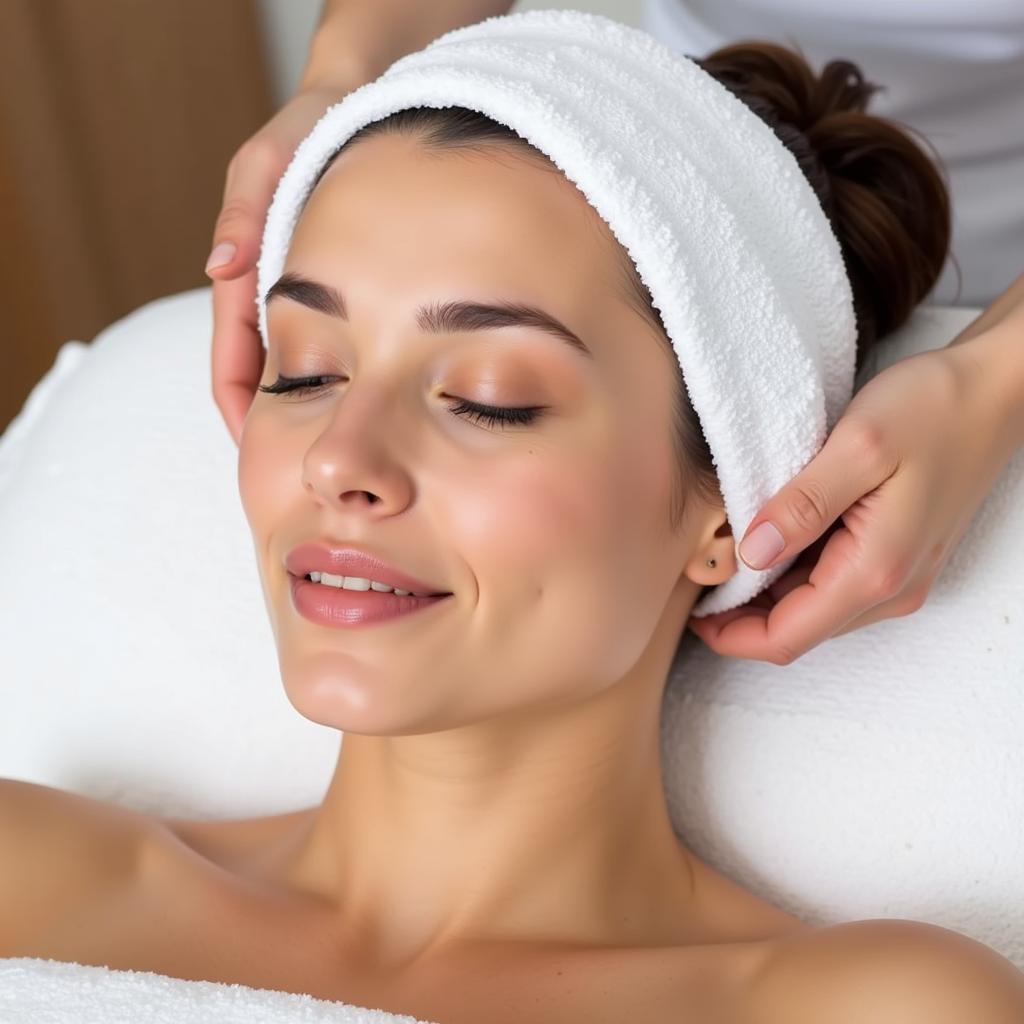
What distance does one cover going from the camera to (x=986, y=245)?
1.65 metres

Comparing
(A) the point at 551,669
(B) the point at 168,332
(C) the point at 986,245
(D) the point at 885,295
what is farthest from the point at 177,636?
(C) the point at 986,245

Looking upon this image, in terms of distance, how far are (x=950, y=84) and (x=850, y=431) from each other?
26.9 inches

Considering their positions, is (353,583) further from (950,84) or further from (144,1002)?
(950,84)

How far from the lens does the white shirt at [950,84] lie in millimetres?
1569

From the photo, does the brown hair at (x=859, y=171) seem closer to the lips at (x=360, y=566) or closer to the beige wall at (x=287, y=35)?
the lips at (x=360, y=566)

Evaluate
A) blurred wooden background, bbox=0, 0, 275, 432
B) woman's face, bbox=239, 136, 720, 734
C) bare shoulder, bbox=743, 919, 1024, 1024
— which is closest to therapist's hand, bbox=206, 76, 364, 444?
woman's face, bbox=239, 136, 720, 734

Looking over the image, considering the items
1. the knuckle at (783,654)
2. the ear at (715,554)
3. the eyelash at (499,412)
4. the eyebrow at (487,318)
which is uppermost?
the eyebrow at (487,318)

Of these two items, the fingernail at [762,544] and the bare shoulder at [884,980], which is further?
the fingernail at [762,544]

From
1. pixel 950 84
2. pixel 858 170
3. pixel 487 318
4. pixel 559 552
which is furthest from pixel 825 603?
pixel 950 84

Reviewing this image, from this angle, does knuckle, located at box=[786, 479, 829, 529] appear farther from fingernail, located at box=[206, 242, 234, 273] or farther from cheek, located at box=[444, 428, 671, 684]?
fingernail, located at box=[206, 242, 234, 273]

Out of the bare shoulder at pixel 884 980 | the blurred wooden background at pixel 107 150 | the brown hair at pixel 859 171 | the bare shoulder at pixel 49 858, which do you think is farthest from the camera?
the blurred wooden background at pixel 107 150

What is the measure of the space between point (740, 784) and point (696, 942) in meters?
0.18

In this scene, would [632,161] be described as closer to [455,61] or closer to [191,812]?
[455,61]

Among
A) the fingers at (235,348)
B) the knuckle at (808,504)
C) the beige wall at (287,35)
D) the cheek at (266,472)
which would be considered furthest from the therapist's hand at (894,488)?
the beige wall at (287,35)
